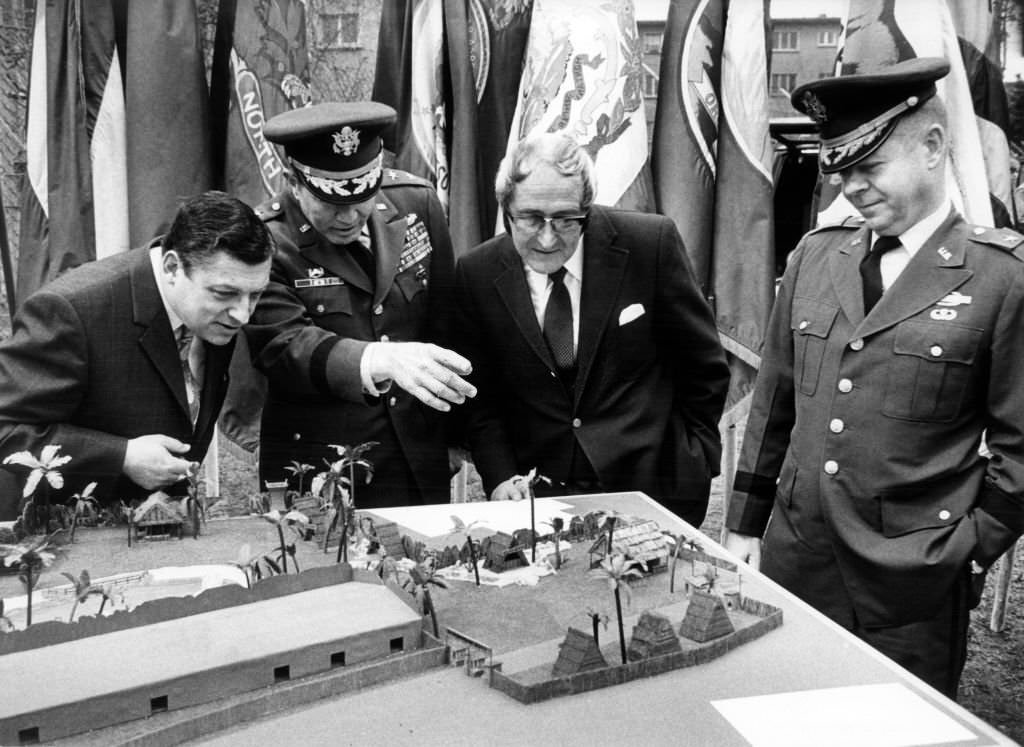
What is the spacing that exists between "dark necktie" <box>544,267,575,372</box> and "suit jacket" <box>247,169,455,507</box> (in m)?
0.46

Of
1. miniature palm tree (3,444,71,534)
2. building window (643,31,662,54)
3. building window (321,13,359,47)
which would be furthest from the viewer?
building window (321,13,359,47)

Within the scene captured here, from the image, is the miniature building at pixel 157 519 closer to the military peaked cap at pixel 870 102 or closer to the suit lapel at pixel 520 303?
the suit lapel at pixel 520 303

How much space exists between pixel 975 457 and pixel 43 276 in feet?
14.5

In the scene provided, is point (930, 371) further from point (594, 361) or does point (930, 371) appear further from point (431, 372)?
point (431, 372)

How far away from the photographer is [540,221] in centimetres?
376

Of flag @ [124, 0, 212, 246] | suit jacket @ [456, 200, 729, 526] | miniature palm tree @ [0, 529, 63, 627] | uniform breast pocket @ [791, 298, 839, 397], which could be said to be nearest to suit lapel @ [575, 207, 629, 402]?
suit jacket @ [456, 200, 729, 526]

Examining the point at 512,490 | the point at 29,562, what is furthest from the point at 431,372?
the point at 29,562

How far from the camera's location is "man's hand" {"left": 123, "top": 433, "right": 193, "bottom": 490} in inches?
132

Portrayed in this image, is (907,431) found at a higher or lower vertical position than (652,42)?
lower

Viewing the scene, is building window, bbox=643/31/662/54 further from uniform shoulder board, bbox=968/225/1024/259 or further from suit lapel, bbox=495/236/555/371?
uniform shoulder board, bbox=968/225/1024/259

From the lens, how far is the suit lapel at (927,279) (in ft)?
10.3

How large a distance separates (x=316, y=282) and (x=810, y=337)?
186 centimetres

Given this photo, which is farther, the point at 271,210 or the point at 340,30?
the point at 340,30

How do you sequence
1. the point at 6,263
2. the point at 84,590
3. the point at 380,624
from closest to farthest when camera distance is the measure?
the point at 380,624 → the point at 84,590 → the point at 6,263
